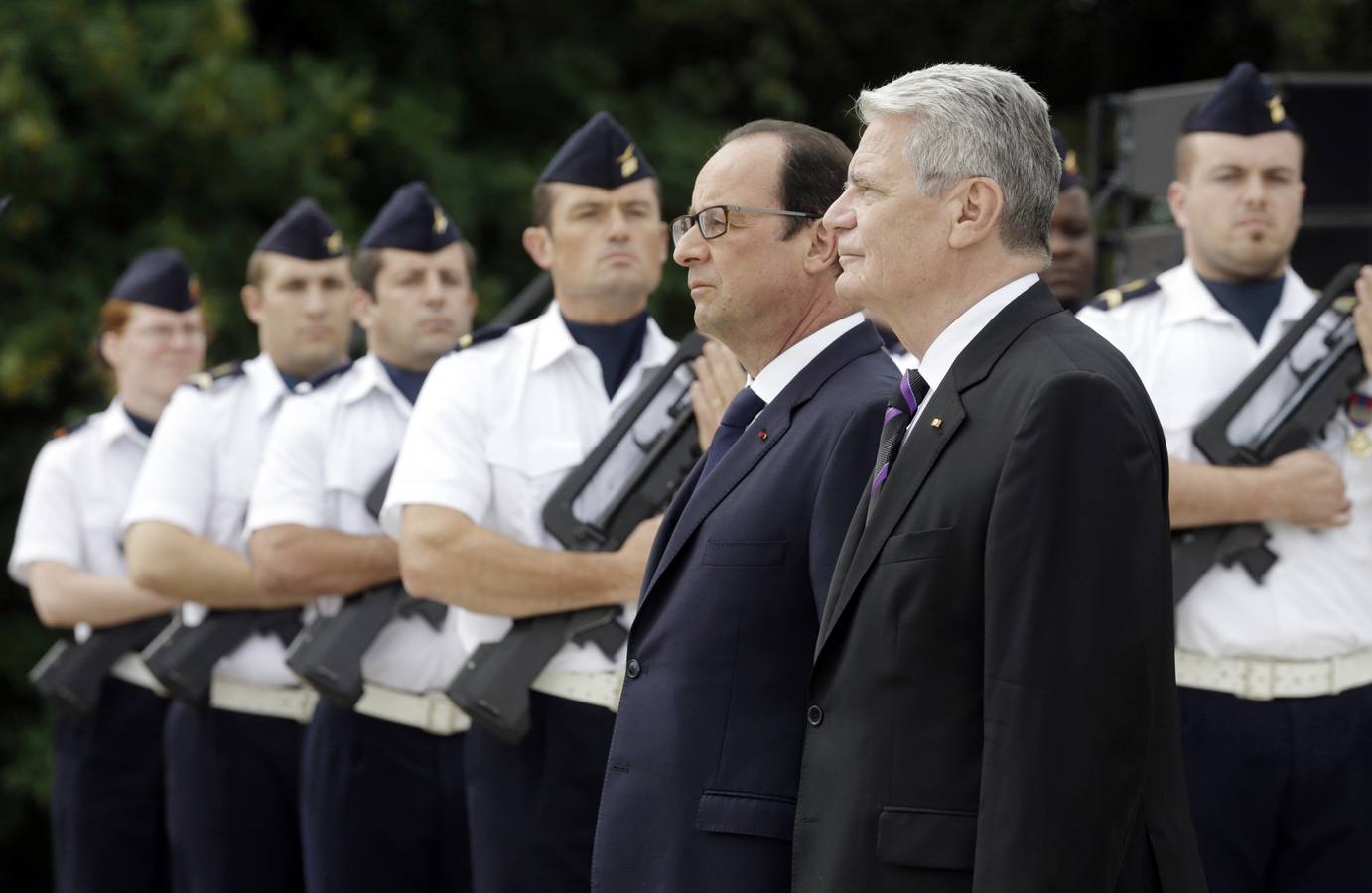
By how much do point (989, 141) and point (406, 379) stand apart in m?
2.77

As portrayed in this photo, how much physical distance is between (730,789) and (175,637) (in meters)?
2.96

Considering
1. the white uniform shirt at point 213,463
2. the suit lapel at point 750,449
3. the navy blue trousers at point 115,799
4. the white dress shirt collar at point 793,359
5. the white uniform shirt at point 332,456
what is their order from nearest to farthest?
the suit lapel at point 750,449 < the white dress shirt collar at point 793,359 < the white uniform shirt at point 332,456 < the white uniform shirt at point 213,463 < the navy blue trousers at point 115,799

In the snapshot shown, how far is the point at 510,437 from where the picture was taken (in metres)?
4.05

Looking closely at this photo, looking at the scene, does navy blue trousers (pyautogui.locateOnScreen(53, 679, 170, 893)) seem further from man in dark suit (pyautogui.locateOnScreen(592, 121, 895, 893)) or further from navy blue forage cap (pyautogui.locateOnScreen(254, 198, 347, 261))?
man in dark suit (pyautogui.locateOnScreen(592, 121, 895, 893))

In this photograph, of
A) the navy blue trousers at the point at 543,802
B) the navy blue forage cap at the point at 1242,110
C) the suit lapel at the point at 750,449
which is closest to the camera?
the suit lapel at the point at 750,449

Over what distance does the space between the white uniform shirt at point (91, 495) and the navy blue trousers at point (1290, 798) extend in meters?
3.69

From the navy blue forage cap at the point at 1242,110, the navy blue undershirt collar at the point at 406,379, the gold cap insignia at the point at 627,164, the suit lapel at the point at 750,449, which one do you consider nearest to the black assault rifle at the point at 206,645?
the navy blue undershirt collar at the point at 406,379

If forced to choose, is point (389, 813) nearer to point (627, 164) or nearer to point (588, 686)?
point (588, 686)

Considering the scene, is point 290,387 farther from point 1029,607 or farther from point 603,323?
point 1029,607

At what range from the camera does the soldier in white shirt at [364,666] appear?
4.48 metres

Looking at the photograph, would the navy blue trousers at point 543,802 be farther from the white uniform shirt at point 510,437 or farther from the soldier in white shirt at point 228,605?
the soldier in white shirt at point 228,605

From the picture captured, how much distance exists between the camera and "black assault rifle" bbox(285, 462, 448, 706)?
14.5ft

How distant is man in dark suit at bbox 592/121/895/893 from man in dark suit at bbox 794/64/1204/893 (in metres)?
0.21

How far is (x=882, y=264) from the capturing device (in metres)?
2.44
